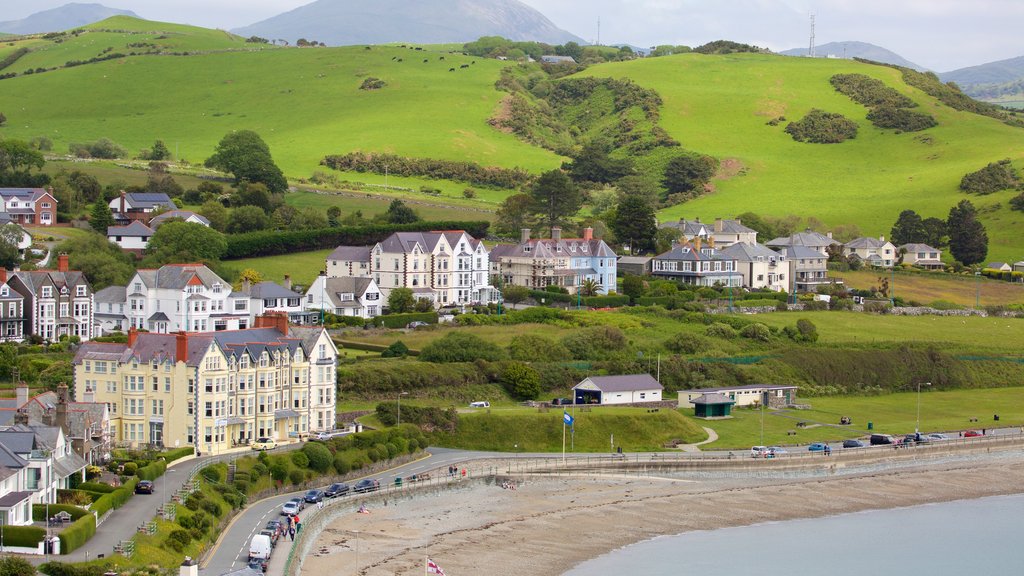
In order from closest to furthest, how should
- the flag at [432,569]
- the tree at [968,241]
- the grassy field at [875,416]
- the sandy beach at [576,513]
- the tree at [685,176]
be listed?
1. the flag at [432,569]
2. the sandy beach at [576,513]
3. the grassy field at [875,416]
4. the tree at [968,241]
5. the tree at [685,176]

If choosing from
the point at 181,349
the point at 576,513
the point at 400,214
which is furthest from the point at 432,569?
the point at 400,214

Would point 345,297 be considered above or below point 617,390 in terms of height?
above

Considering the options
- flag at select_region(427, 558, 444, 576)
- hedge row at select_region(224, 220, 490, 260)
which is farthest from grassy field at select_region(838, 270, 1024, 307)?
flag at select_region(427, 558, 444, 576)

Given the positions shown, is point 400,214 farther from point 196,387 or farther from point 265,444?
point 196,387

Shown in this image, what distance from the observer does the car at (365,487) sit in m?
57.5

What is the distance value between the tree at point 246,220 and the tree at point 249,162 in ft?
53.3

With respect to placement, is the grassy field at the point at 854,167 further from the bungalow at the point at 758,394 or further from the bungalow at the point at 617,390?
the bungalow at the point at 617,390

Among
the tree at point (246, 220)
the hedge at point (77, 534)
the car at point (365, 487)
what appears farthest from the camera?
the tree at point (246, 220)

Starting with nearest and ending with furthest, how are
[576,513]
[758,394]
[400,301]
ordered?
[576,513]
[758,394]
[400,301]

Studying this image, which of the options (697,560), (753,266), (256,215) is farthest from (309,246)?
(697,560)

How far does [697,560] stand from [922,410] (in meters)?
36.6

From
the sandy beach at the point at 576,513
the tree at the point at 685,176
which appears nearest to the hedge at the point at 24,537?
the sandy beach at the point at 576,513

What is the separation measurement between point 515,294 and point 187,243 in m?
22.7

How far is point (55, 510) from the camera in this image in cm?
4569
